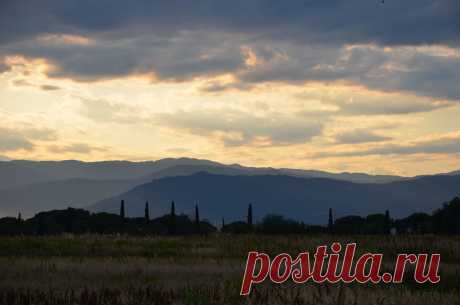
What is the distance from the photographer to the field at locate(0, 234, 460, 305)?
1251cm

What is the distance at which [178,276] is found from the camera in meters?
17.3

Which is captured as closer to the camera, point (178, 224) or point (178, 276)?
point (178, 276)

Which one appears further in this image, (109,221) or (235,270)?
(109,221)

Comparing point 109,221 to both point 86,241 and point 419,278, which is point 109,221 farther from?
point 419,278

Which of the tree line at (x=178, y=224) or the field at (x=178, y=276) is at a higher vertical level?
the tree line at (x=178, y=224)

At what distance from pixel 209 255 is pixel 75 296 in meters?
11.9

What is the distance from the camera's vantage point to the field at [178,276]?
1251 cm

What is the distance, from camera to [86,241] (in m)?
30.9

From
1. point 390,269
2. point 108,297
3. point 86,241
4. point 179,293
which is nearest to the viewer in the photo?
point 108,297

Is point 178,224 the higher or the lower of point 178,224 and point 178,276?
the higher

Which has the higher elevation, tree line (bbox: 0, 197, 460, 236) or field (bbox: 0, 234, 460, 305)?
tree line (bbox: 0, 197, 460, 236)

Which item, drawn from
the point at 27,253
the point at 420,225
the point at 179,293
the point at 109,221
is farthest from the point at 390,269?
the point at 109,221

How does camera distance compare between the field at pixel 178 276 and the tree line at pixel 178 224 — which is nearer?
the field at pixel 178 276

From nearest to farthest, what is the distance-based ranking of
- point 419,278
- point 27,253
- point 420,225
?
point 419,278 → point 27,253 → point 420,225
